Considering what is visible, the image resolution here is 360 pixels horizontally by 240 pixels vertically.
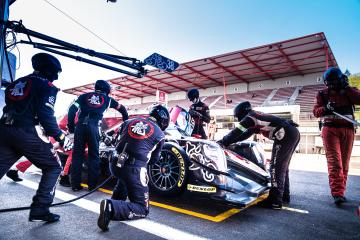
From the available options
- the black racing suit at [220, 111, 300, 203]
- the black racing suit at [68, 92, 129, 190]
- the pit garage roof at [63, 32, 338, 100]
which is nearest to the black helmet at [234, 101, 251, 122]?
the black racing suit at [220, 111, 300, 203]

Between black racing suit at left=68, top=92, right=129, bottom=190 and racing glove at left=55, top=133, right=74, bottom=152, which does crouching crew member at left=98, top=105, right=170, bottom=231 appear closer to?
racing glove at left=55, top=133, right=74, bottom=152

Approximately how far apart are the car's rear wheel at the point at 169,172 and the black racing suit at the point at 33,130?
1.21 meters

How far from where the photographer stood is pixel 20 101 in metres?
2.35

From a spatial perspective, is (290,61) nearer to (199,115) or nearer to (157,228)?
(199,115)

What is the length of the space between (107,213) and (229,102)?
2558cm

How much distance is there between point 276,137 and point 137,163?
2.01 meters

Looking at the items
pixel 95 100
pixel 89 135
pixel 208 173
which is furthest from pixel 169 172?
pixel 95 100

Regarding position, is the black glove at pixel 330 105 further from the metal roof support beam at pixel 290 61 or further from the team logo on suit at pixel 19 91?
the metal roof support beam at pixel 290 61

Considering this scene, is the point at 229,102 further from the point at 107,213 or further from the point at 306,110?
the point at 107,213

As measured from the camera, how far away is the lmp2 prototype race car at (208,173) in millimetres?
2680

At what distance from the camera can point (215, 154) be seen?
2852 mm

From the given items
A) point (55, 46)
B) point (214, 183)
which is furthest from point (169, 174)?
point (55, 46)

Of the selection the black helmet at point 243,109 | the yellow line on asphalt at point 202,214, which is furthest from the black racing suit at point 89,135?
the black helmet at point 243,109

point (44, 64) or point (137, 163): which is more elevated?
point (44, 64)
